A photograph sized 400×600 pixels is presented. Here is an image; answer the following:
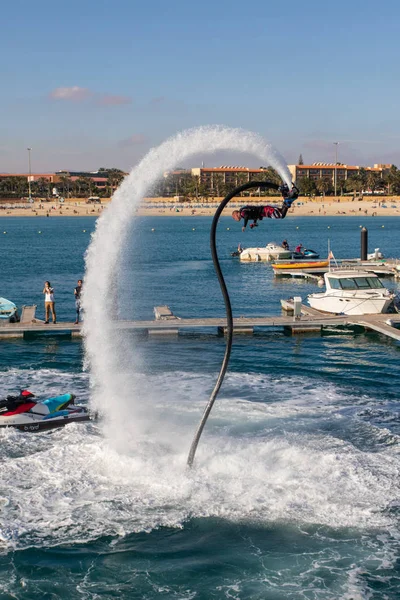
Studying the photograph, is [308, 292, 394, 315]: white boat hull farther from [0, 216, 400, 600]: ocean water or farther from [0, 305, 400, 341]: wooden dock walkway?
[0, 216, 400, 600]: ocean water

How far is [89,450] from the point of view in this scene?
21.7m

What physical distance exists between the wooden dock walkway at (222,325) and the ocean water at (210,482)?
3161mm

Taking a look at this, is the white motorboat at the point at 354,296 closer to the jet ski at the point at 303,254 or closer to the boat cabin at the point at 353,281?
the boat cabin at the point at 353,281

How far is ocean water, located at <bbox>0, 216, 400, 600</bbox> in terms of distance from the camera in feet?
50.2

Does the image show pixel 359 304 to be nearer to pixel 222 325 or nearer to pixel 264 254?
pixel 222 325

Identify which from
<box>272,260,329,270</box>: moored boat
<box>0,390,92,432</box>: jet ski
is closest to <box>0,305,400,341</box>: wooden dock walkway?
<box>0,390,92,432</box>: jet ski

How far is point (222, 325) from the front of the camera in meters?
39.4

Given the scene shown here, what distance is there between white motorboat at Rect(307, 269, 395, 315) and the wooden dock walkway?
3.34 ft

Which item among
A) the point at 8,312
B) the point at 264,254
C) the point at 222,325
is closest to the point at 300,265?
the point at 264,254

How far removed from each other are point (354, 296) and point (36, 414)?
23399 millimetres

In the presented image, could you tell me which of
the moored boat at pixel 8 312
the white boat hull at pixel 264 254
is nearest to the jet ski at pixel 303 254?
the white boat hull at pixel 264 254

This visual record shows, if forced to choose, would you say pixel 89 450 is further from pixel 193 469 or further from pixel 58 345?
pixel 58 345

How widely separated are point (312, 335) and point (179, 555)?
25.0 metres

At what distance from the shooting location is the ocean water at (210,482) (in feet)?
50.2
